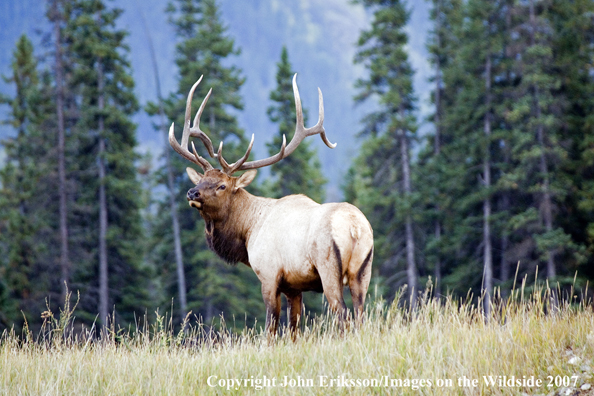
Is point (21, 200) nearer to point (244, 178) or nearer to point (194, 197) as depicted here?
point (244, 178)

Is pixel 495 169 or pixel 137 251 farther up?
pixel 495 169

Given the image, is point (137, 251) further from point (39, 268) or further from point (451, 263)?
point (451, 263)

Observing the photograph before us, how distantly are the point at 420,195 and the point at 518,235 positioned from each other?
448 centimetres

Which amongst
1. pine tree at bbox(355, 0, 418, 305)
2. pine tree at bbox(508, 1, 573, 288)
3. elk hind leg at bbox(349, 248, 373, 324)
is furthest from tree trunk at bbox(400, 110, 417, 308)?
elk hind leg at bbox(349, 248, 373, 324)

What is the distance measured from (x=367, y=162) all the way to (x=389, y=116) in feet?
7.75

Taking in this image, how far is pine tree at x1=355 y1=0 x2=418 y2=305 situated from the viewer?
25328 millimetres

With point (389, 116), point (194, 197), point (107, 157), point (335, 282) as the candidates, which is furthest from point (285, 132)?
point (335, 282)

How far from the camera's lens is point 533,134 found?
2067 cm

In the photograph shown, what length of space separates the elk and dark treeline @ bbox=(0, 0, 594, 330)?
48.2ft

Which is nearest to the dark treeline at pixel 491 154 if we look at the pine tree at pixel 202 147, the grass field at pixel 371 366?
the pine tree at pixel 202 147

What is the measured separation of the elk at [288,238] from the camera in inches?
242

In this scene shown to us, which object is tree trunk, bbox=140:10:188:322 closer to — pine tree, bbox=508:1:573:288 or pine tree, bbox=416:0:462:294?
pine tree, bbox=416:0:462:294

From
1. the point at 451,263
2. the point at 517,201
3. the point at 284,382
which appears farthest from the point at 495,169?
the point at 284,382

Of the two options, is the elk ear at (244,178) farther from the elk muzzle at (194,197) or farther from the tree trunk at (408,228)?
the tree trunk at (408,228)
